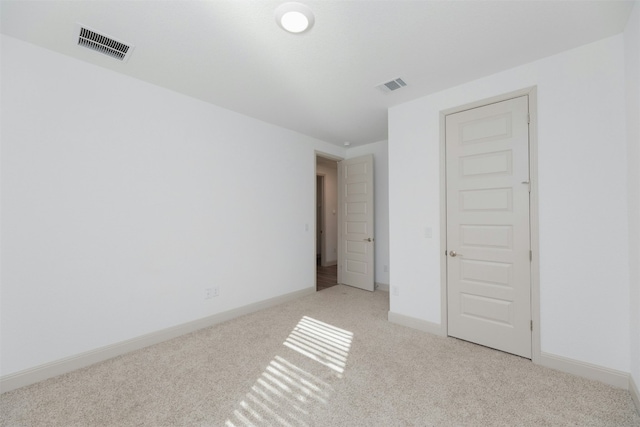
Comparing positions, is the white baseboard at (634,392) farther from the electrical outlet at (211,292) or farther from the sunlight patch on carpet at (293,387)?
the electrical outlet at (211,292)

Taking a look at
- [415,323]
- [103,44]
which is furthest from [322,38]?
[415,323]

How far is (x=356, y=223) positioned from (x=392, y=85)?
251 centimetres

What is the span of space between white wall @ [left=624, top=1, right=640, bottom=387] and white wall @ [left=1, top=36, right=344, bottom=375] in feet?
11.7

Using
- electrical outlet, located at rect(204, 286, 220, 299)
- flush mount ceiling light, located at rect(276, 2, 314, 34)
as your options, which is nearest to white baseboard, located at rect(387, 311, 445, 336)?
electrical outlet, located at rect(204, 286, 220, 299)

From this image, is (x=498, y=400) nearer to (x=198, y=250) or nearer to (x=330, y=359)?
(x=330, y=359)

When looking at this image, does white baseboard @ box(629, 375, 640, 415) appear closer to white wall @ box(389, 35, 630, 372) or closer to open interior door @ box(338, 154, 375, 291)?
white wall @ box(389, 35, 630, 372)

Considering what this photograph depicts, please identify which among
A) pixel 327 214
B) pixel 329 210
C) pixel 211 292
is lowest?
pixel 211 292

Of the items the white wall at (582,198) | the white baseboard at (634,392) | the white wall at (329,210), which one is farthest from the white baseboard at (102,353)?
the white wall at (329,210)

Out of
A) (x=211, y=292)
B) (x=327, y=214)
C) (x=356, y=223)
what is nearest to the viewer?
(x=211, y=292)

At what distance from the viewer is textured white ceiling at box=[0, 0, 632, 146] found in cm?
172

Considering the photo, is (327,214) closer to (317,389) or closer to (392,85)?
(392,85)

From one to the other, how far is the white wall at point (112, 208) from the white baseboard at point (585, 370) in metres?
3.14

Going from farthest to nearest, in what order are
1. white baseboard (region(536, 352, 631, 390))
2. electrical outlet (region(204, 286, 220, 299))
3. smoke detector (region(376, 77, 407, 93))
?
1. electrical outlet (region(204, 286, 220, 299))
2. smoke detector (region(376, 77, 407, 93))
3. white baseboard (region(536, 352, 631, 390))

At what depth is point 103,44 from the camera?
81.6 inches
